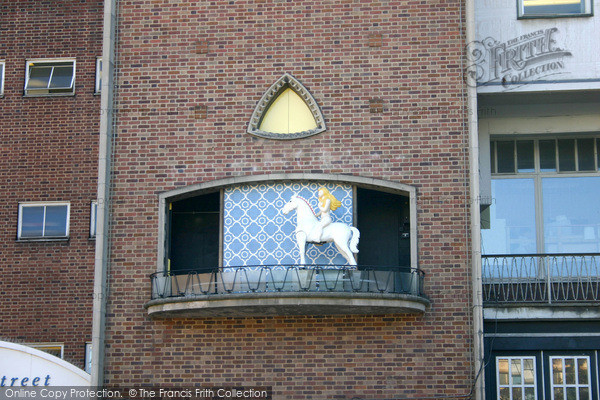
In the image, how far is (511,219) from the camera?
22812 millimetres

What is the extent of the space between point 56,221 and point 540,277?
→ 10662 millimetres

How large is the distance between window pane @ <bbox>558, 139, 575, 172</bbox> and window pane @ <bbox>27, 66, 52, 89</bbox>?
11605 mm

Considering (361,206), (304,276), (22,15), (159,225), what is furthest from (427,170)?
(22,15)

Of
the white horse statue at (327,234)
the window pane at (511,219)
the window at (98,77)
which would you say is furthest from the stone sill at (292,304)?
the window at (98,77)

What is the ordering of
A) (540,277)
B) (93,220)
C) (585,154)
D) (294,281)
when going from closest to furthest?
1. (294,281)
2. (540,277)
3. (585,154)
4. (93,220)

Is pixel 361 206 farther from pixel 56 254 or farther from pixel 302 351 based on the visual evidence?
pixel 56 254

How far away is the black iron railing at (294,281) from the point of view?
1942 centimetres

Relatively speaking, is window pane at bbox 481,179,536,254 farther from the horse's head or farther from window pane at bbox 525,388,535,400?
the horse's head

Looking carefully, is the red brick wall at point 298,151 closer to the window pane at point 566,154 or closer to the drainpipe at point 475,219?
the drainpipe at point 475,219

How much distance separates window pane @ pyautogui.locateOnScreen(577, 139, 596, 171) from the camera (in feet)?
75.2

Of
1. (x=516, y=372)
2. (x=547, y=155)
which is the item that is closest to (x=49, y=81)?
(x=547, y=155)

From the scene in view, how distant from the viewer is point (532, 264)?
71.9 feet

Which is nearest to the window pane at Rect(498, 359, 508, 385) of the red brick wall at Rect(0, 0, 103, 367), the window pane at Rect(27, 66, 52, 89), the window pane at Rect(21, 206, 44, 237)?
the red brick wall at Rect(0, 0, 103, 367)

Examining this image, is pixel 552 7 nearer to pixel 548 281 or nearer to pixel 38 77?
pixel 548 281
